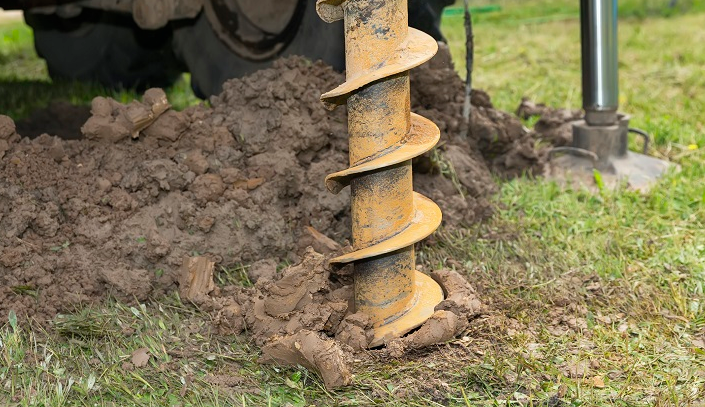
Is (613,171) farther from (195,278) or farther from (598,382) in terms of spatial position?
(195,278)

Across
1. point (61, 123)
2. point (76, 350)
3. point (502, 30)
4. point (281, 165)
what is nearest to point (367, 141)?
point (281, 165)

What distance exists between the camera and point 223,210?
2725mm

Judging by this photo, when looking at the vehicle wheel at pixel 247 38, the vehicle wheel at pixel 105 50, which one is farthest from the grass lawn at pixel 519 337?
the vehicle wheel at pixel 105 50

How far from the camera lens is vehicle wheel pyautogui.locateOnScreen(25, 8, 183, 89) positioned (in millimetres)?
4723

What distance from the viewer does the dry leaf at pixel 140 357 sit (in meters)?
2.19

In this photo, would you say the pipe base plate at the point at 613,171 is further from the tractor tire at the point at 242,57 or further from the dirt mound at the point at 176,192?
the tractor tire at the point at 242,57

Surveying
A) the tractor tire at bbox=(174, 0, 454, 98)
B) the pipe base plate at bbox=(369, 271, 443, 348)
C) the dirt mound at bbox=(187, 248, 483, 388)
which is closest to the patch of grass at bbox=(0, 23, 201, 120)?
the tractor tire at bbox=(174, 0, 454, 98)

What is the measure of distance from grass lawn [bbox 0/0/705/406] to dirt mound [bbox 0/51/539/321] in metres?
0.11

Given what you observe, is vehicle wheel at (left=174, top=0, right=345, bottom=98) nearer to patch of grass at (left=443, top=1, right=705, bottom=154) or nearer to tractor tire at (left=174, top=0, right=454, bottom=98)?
tractor tire at (left=174, top=0, right=454, bottom=98)

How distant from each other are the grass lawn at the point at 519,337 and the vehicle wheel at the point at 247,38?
835mm

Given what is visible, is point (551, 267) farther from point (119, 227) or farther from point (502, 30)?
point (502, 30)

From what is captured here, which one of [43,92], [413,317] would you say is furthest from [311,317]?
[43,92]

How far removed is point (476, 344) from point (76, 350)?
0.97m

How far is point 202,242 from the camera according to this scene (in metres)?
2.66
